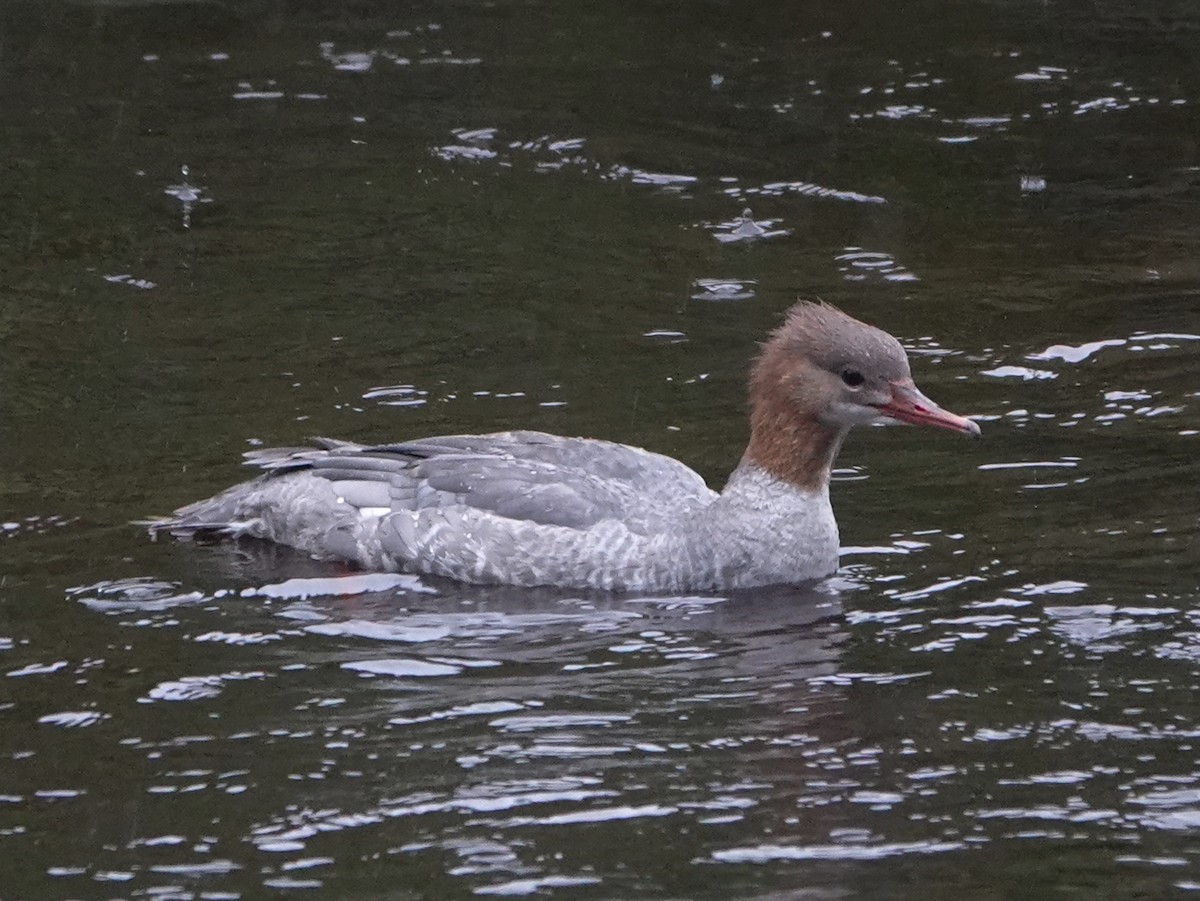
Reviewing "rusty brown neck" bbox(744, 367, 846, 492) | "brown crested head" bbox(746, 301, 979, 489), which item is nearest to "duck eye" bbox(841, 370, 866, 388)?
"brown crested head" bbox(746, 301, 979, 489)

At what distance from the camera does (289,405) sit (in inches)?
447

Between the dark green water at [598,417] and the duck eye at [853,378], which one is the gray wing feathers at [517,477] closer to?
the dark green water at [598,417]

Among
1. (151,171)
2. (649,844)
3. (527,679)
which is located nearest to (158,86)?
(151,171)

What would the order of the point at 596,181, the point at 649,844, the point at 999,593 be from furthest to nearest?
the point at 596,181
the point at 999,593
the point at 649,844

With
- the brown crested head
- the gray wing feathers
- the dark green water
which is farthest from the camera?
the gray wing feathers

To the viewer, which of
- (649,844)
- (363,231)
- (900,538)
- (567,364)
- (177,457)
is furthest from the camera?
(363,231)

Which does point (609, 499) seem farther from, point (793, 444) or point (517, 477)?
point (793, 444)

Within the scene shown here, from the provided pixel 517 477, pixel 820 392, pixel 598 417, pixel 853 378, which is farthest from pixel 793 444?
pixel 598 417

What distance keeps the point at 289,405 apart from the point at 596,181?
179 inches

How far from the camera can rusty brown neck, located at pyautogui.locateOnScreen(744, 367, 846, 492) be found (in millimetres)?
9555

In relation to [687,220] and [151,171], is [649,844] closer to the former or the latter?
[687,220]

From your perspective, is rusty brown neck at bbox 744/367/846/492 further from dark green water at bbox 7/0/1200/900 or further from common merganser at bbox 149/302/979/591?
dark green water at bbox 7/0/1200/900

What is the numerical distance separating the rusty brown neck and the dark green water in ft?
1.49

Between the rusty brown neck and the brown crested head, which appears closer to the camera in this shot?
the brown crested head
